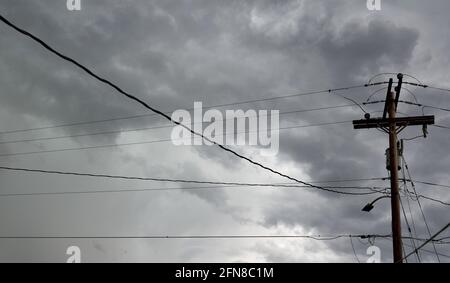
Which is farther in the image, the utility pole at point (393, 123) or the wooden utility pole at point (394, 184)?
the utility pole at point (393, 123)

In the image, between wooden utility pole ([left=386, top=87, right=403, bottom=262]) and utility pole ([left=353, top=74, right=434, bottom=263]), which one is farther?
utility pole ([left=353, top=74, right=434, bottom=263])

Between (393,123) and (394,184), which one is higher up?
(393,123)
